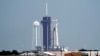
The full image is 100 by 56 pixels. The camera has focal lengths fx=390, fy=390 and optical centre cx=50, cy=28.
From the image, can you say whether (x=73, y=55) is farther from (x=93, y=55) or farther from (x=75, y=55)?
(x=93, y=55)

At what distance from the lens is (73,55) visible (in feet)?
159

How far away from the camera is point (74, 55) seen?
159ft

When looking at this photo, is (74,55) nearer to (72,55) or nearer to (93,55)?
(72,55)

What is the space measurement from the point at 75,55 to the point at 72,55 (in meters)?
0.89

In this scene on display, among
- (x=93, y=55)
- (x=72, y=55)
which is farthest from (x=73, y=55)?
(x=93, y=55)

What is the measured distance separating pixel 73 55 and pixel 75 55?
29.5 inches

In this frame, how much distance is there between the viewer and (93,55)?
104812mm

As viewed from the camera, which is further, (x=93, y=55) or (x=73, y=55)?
(x=93, y=55)

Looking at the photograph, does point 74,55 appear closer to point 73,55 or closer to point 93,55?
point 73,55

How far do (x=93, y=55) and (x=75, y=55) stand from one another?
5656cm

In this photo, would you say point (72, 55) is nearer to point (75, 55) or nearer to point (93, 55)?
point (75, 55)

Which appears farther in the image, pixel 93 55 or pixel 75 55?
pixel 93 55

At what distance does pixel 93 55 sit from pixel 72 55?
57400 mm

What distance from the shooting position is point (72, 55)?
158 ft
